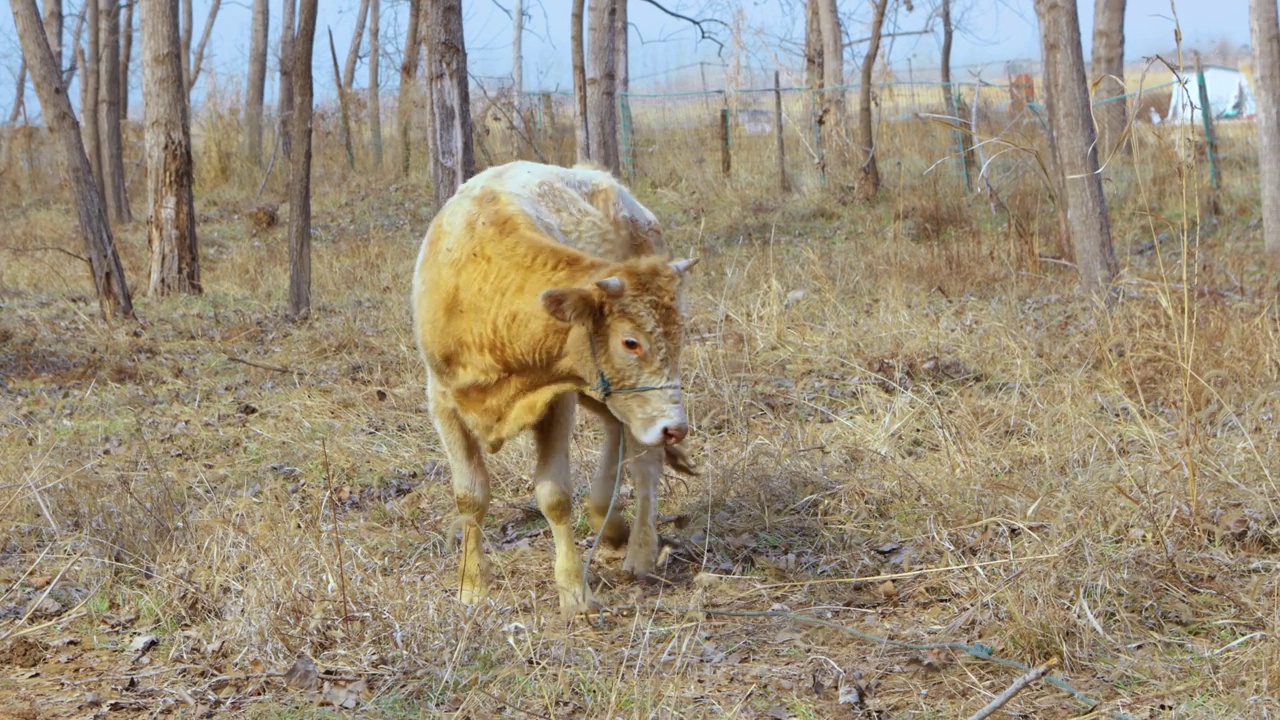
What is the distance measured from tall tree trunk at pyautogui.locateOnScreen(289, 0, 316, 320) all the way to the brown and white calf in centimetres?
611

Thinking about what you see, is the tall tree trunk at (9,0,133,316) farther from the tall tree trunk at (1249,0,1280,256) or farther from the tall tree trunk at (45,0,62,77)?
the tall tree trunk at (45,0,62,77)

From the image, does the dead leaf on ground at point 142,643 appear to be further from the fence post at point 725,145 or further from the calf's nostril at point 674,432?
the fence post at point 725,145

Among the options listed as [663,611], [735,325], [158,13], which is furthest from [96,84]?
[663,611]

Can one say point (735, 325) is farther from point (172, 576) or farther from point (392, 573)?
point (172, 576)

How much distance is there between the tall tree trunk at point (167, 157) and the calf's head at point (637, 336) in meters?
10.2

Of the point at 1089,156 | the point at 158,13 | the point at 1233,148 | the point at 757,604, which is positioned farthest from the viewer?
the point at 1233,148

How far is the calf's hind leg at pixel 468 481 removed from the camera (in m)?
5.15

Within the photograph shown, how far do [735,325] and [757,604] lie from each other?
4657 mm

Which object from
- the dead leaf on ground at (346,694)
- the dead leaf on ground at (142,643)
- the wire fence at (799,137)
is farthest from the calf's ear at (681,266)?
the wire fence at (799,137)

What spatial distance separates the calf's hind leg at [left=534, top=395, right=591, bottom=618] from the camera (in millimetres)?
5000

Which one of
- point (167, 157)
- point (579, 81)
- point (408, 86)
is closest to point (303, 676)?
point (167, 157)

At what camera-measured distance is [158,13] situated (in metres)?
13.3

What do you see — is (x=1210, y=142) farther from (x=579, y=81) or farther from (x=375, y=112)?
(x=375, y=112)

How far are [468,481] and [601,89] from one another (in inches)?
415
